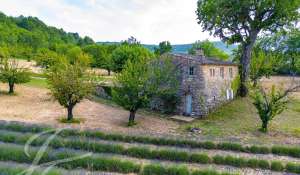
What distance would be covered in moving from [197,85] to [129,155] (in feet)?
39.3

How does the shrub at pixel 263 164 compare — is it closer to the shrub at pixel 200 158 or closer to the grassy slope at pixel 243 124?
the shrub at pixel 200 158

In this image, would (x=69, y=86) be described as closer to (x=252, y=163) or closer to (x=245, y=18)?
(x=252, y=163)

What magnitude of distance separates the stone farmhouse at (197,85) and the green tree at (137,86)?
220 cm

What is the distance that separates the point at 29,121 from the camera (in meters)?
22.2

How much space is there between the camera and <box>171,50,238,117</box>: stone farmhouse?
26.2 metres

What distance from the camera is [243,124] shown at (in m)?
24.6

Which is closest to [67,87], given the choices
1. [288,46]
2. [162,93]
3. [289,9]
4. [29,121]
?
[29,121]

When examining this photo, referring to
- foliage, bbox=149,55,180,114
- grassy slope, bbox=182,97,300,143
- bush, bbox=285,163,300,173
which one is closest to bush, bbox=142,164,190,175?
bush, bbox=285,163,300,173

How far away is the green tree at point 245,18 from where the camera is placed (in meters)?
29.0

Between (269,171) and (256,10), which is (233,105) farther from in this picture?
(269,171)

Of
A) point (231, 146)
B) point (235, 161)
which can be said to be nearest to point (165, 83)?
point (231, 146)

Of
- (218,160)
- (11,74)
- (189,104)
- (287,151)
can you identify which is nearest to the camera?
(218,160)

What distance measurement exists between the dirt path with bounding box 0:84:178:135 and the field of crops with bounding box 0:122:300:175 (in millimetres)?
2713

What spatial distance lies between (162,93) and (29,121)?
32.2ft
